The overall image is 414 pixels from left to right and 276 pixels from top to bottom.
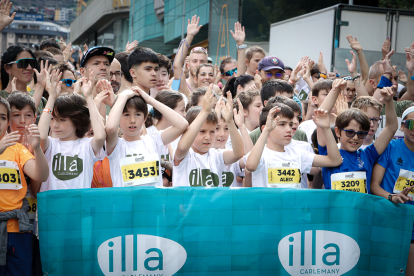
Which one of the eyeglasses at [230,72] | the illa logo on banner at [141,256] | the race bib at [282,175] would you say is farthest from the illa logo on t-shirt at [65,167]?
the eyeglasses at [230,72]

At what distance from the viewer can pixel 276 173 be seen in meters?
3.72

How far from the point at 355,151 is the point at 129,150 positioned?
6.67ft

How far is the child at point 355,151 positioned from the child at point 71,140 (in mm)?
2020

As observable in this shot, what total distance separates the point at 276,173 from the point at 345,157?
28.0 inches

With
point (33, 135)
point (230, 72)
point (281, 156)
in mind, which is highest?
point (230, 72)

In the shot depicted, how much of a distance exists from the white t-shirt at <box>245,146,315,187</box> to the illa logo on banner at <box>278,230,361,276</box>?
2.27 feet

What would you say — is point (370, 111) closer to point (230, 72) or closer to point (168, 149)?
point (168, 149)

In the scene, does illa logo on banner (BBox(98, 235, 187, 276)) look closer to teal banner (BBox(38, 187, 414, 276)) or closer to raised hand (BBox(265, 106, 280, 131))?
teal banner (BBox(38, 187, 414, 276))

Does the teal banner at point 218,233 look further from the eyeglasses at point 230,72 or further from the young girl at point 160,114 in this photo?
the eyeglasses at point 230,72

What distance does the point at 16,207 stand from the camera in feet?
11.0

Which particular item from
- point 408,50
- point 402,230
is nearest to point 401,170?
point 402,230

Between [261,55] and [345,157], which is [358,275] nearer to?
[345,157]

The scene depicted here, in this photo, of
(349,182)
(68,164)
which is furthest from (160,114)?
(349,182)

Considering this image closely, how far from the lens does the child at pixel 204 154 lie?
368cm
